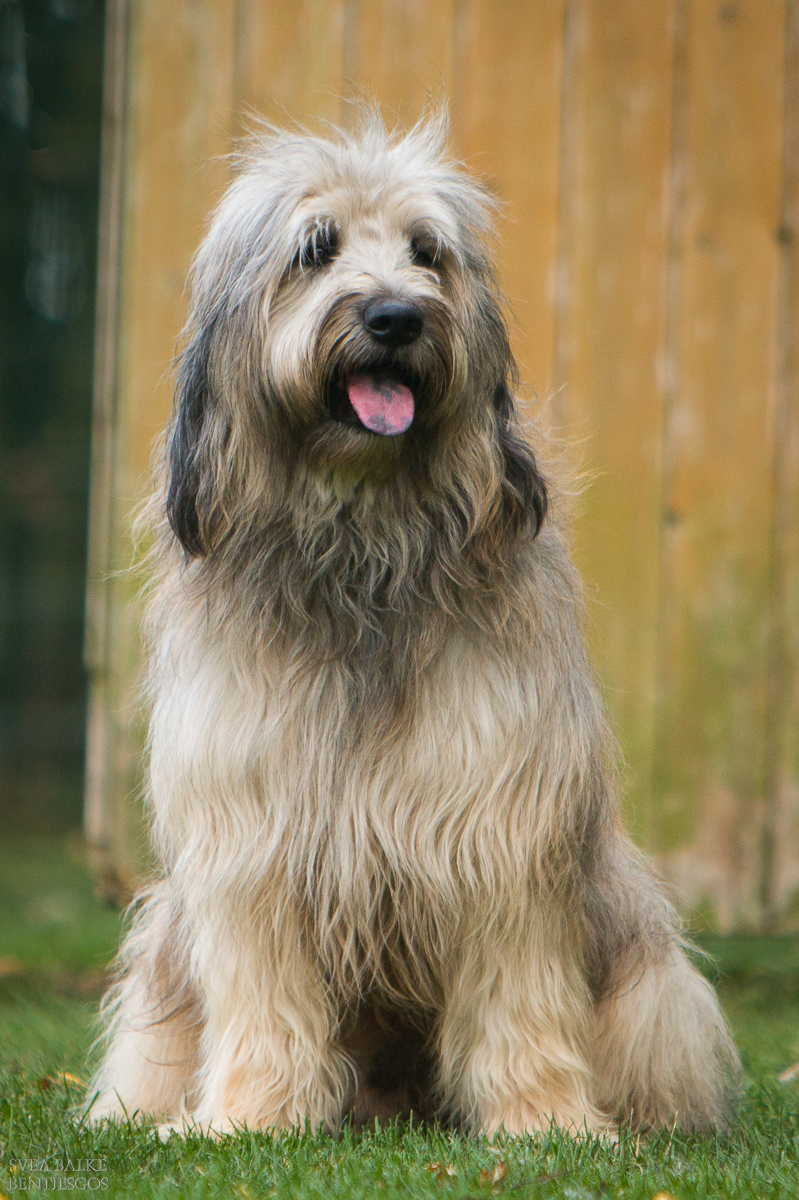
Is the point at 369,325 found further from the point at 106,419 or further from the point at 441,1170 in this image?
the point at 106,419

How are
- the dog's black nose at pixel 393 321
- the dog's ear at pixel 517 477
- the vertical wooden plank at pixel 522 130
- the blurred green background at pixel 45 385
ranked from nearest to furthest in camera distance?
the dog's black nose at pixel 393 321 < the dog's ear at pixel 517 477 < the vertical wooden plank at pixel 522 130 < the blurred green background at pixel 45 385

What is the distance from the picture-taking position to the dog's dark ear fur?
2.52 metres

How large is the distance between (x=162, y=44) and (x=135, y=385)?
1015 mm

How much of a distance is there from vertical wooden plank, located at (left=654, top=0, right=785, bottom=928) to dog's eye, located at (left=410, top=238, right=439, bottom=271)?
6.45ft

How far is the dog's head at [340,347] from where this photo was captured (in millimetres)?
2371

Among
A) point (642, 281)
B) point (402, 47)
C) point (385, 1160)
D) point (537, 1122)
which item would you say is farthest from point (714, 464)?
point (385, 1160)

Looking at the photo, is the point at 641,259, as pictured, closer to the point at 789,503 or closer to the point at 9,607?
the point at 789,503

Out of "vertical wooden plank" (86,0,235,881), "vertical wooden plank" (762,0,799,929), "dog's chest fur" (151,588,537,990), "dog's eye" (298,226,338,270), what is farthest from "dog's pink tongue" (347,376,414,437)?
"vertical wooden plank" (762,0,799,929)

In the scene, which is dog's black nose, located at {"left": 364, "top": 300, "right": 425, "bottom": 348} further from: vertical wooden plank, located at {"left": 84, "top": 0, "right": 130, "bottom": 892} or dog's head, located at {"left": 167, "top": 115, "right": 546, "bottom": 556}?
vertical wooden plank, located at {"left": 84, "top": 0, "right": 130, "bottom": 892}

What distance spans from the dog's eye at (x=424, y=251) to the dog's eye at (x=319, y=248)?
0.45 feet

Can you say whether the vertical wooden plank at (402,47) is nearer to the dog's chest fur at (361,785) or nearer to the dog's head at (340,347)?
the dog's head at (340,347)

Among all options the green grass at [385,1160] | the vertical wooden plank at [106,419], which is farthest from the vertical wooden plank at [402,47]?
the green grass at [385,1160]

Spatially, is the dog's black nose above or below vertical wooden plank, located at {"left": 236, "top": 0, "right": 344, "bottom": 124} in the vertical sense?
below

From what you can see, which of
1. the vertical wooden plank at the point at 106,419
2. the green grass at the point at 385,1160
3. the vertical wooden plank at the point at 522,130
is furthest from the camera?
the vertical wooden plank at the point at 106,419
